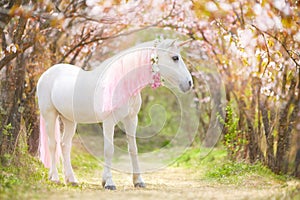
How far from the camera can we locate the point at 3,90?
8.22 metres

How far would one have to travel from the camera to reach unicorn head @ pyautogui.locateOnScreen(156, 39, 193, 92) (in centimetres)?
627

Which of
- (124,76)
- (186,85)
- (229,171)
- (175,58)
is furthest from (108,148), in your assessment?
(229,171)

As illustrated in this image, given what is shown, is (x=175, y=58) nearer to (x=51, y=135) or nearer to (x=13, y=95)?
(x=51, y=135)

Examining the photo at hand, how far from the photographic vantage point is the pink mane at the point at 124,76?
6344 mm

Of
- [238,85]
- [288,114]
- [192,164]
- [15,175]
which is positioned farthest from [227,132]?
[15,175]

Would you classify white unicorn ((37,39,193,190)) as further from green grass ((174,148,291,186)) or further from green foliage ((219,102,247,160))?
green foliage ((219,102,247,160))

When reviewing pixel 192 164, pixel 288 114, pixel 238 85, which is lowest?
pixel 192 164

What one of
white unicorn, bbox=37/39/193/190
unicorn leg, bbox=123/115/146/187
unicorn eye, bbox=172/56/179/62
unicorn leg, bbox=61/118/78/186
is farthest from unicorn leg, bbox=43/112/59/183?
unicorn eye, bbox=172/56/179/62

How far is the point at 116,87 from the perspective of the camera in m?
6.35

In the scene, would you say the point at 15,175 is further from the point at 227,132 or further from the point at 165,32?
the point at 165,32

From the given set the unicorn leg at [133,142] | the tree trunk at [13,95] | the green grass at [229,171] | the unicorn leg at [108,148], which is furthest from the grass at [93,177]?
the tree trunk at [13,95]

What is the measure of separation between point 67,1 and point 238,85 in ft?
12.7

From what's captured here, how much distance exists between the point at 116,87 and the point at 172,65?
0.70 meters

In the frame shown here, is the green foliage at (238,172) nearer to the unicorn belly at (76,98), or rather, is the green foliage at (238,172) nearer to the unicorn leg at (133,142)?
the unicorn leg at (133,142)
